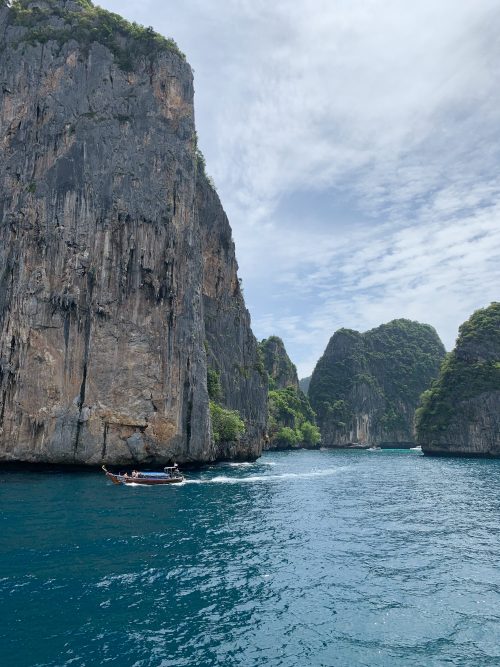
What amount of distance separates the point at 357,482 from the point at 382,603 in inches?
1531

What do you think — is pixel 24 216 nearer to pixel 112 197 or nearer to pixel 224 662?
pixel 112 197

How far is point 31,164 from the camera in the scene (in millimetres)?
56906

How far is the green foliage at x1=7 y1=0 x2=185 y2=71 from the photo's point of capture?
61.7 meters

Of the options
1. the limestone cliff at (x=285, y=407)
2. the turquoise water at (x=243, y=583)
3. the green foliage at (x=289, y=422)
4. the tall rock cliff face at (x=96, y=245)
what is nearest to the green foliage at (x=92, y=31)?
the tall rock cliff face at (x=96, y=245)

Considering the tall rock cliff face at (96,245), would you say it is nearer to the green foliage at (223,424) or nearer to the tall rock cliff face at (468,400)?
the green foliage at (223,424)

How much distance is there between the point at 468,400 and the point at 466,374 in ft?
22.7

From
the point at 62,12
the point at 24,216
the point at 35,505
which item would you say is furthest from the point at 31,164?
the point at 35,505

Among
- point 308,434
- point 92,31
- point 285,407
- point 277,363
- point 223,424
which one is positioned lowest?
point 223,424

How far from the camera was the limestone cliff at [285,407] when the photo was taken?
145 m

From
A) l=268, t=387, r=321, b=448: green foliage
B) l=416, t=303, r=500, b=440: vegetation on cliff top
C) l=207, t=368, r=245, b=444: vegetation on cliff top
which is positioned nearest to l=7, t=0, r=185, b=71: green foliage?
l=207, t=368, r=245, b=444: vegetation on cliff top

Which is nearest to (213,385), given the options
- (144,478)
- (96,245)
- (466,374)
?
(144,478)

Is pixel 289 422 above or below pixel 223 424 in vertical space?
above

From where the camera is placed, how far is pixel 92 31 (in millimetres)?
62562

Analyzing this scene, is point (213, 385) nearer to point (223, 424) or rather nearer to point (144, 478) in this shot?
point (223, 424)
